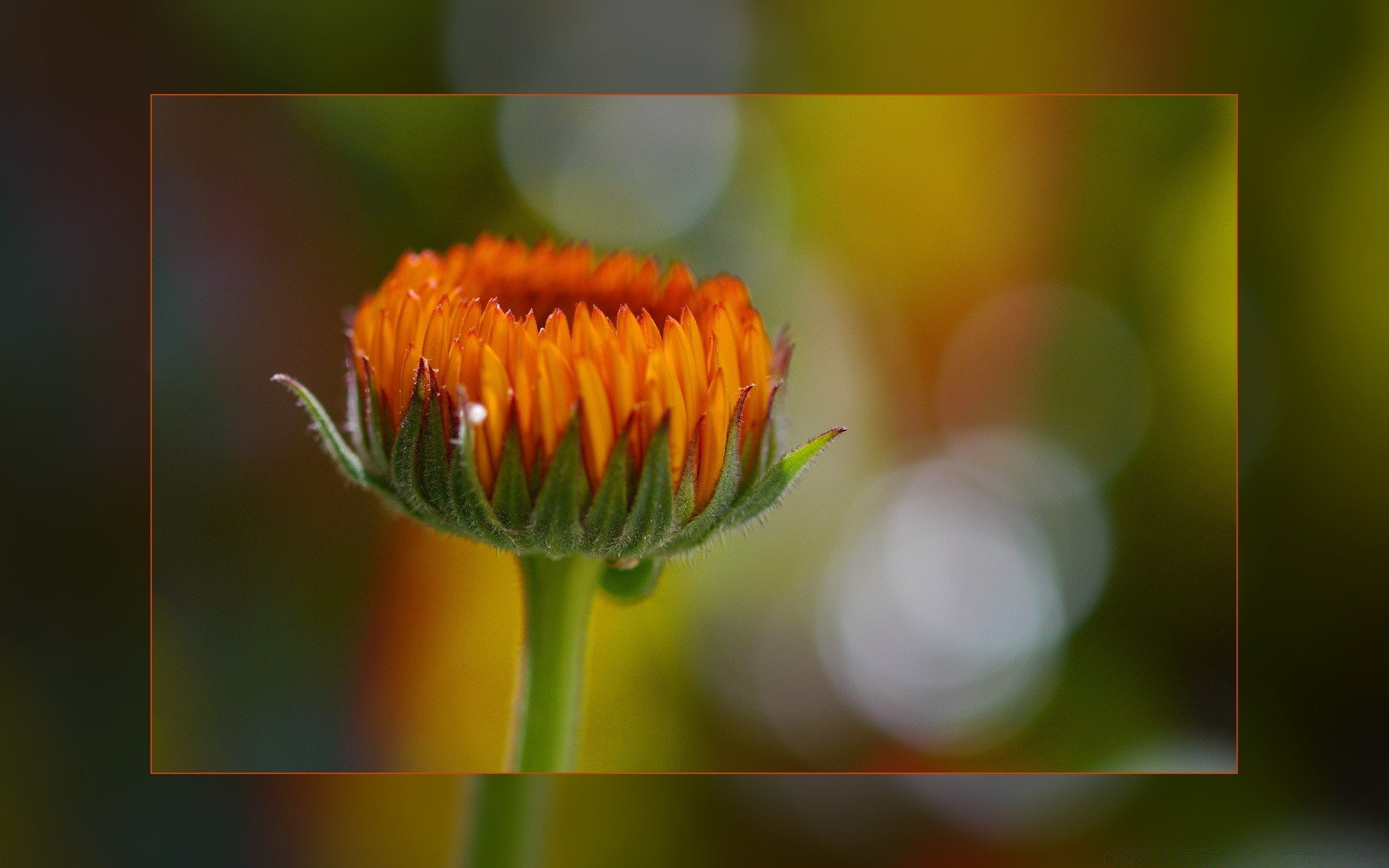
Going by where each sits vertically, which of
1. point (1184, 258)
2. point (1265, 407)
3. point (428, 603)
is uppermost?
point (1184, 258)

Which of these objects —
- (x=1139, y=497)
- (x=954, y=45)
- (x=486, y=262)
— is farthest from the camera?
(x=1139, y=497)

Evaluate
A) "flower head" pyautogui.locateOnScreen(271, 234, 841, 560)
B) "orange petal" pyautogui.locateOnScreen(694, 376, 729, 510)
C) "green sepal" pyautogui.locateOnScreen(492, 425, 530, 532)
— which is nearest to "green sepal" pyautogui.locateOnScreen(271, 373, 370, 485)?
"flower head" pyautogui.locateOnScreen(271, 234, 841, 560)

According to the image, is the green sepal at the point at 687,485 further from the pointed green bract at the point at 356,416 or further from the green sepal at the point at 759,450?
the pointed green bract at the point at 356,416

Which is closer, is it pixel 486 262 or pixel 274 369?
pixel 486 262

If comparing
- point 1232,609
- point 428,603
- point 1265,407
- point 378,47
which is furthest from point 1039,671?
point 378,47

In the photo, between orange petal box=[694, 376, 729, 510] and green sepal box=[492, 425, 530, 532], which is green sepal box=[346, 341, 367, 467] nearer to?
green sepal box=[492, 425, 530, 532]

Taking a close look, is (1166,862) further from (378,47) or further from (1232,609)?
(378,47)
